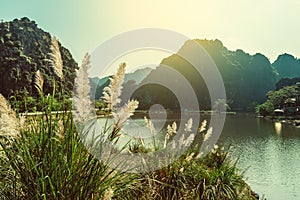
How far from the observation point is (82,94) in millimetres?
1975

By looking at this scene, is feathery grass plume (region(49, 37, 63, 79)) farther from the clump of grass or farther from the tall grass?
the clump of grass

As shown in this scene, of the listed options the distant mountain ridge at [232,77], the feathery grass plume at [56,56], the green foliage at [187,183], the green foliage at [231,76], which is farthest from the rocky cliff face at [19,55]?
the feathery grass plume at [56,56]

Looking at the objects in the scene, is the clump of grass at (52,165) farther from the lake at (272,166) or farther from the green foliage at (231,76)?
the green foliage at (231,76)

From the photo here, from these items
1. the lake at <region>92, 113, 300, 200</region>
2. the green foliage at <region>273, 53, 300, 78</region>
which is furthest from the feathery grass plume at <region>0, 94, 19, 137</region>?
the green foliage at <region>273, 53, 300, 78</region>

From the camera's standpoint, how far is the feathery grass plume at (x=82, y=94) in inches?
77.2

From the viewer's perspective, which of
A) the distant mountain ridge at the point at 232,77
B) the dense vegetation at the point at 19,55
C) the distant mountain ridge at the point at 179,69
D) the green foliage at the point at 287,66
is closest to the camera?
the dense vegetation at the point at 19,55

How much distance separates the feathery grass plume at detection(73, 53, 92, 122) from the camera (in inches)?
77.2

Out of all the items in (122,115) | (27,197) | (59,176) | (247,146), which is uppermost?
(122,115)

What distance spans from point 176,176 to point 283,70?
480ft

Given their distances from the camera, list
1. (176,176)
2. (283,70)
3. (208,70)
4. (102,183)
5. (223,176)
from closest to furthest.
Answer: (102,183), (176,176), (223,176), (208,70), (283,70)

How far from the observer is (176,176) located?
11.3 feet

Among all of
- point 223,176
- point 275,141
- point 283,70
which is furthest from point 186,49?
point 223,176

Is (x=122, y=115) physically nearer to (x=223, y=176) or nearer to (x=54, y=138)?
(x=54, y=138)

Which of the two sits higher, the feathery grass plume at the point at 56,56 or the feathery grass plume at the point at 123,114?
the feathery grass plume at the point at 56,56
